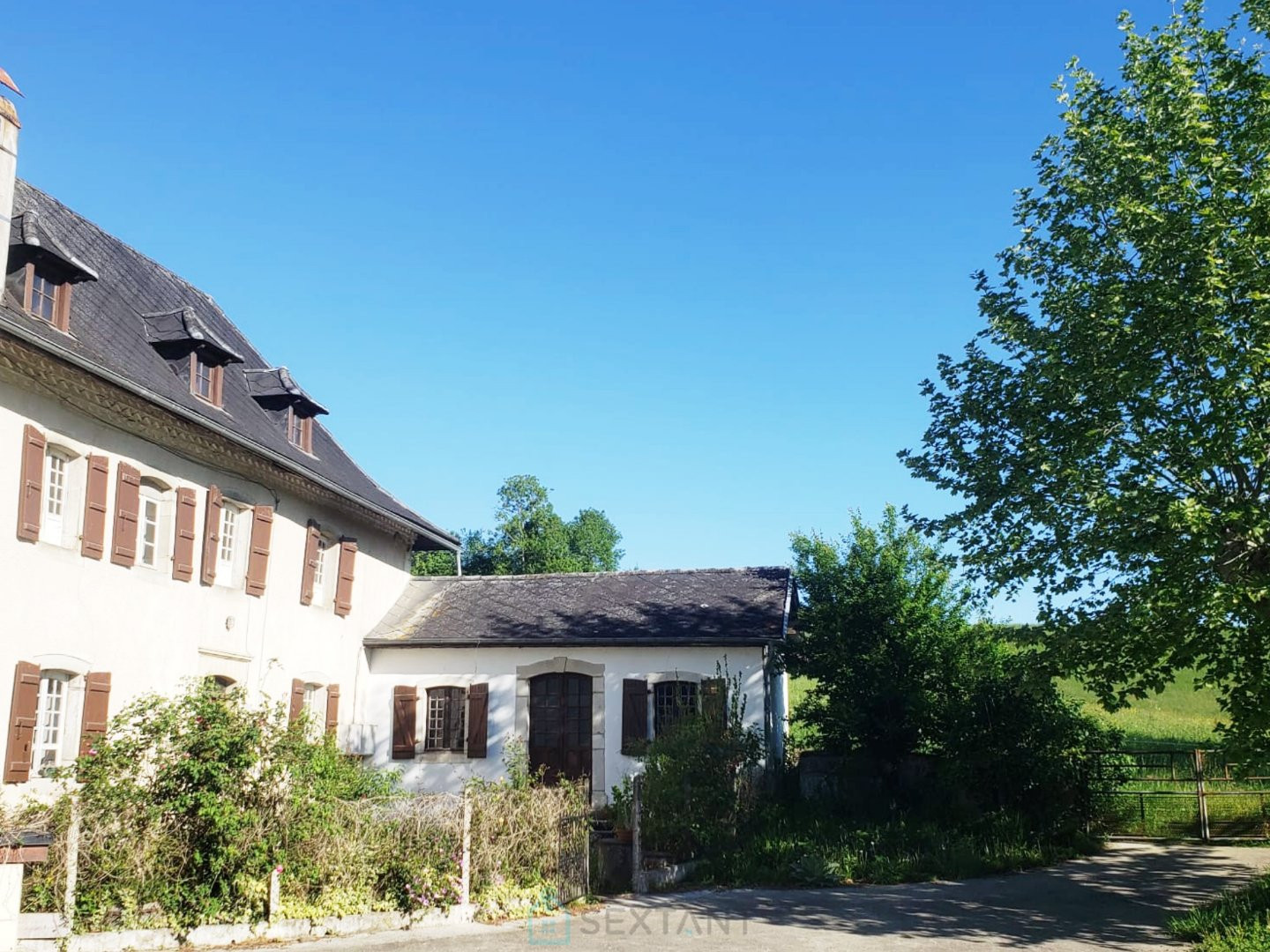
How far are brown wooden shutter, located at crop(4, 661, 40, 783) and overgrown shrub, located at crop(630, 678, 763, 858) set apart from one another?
733cm

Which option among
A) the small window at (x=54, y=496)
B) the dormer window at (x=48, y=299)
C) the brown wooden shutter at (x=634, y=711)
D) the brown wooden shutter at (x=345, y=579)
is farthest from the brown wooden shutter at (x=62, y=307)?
the brown wooden shutter at (x=634, y=711)

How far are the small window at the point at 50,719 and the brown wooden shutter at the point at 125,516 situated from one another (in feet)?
5.30

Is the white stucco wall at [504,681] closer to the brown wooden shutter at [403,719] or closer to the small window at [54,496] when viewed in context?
the brown wooden shutter at [403,719]

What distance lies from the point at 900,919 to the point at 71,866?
7.87 meters

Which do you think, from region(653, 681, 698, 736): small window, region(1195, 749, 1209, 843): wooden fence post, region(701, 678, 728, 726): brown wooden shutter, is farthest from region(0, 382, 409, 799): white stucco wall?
region(1195, 749, 1209, 843): wooden fence post

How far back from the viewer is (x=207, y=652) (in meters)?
15.0

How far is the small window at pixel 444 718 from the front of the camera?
19.2m

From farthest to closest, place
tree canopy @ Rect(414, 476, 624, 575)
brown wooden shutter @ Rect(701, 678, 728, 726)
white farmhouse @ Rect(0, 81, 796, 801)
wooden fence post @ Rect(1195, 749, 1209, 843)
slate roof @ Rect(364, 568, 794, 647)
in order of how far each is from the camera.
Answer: tree canopy @ Rect(414, 476, 624, 575), slate roof @ Rect(364, 568, 794, 647), wooden fence post @ Rect(1195, 749, 1209, 843), brown wooden shutter @ Rect(701, 678, 728, 726), white farmhouse @ Rect(0, 81, 796, 801)

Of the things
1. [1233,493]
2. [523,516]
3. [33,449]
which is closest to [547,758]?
[33,449]

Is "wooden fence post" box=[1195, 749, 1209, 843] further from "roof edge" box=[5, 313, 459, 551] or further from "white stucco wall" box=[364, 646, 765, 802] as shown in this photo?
"roof edge" box=[5, 313, 459, 551]

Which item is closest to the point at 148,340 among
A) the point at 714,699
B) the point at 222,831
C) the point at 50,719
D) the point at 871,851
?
the point at 50,719

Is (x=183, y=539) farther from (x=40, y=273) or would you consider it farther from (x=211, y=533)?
(x=40, y=273)

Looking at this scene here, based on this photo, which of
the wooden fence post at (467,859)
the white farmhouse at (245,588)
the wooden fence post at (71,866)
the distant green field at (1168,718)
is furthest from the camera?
the distant green field at (1168,718)

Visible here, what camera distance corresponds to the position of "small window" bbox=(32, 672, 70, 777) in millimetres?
12375
